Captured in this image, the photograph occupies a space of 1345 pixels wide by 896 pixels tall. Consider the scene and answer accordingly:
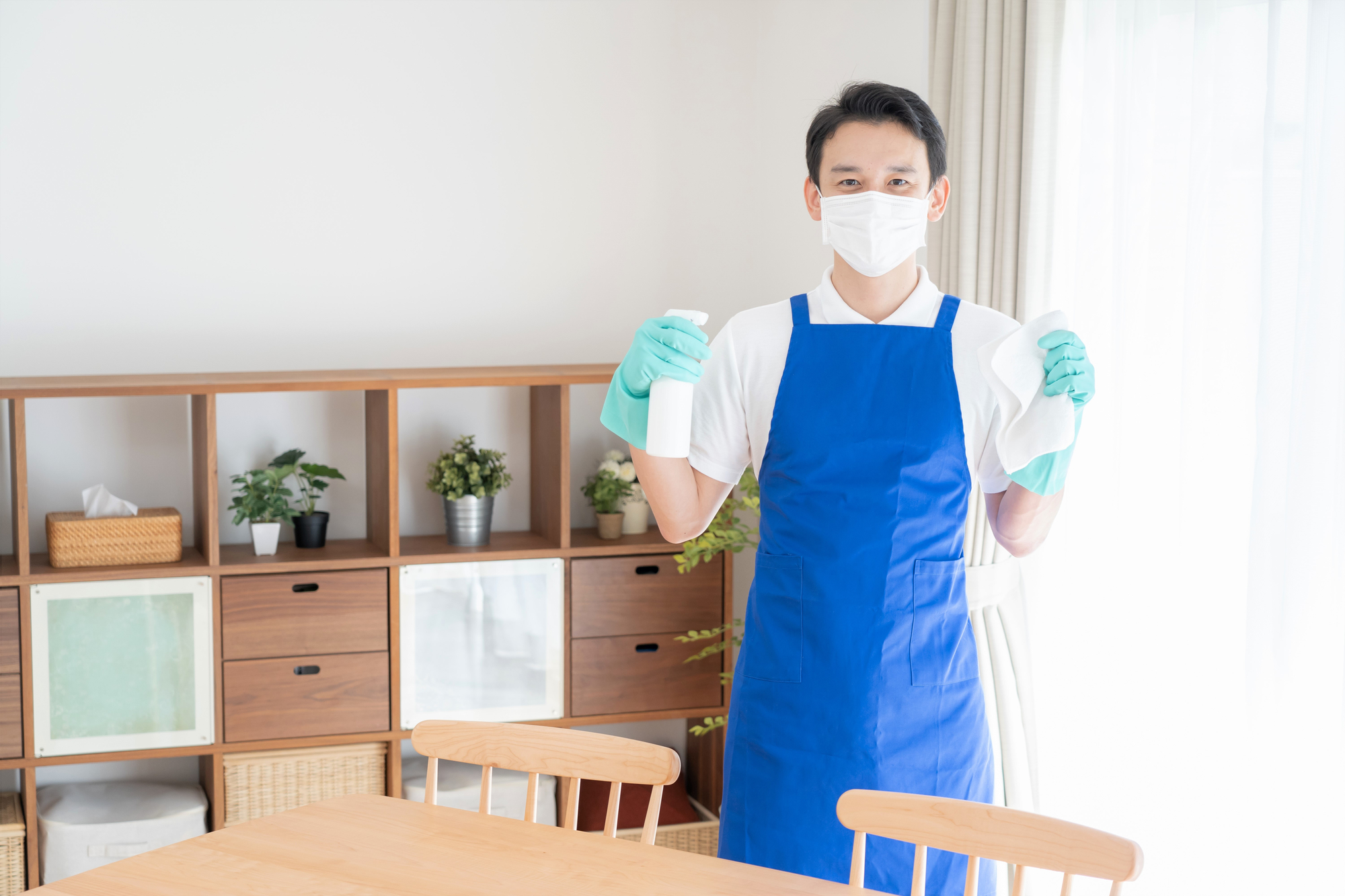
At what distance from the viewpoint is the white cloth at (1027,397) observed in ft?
4.74

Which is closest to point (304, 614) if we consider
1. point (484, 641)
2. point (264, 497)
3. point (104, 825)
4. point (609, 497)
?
point (264, 497)

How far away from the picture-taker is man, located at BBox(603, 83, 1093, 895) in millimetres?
1531

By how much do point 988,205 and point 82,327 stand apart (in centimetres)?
212

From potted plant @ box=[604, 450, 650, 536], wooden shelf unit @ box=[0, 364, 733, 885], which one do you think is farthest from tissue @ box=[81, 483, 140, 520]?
potted plant @ box=[604, 450, 650, 536]

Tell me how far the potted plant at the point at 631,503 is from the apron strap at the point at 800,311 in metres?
1.42

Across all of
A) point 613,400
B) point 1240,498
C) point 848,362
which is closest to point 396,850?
A: point 613,400

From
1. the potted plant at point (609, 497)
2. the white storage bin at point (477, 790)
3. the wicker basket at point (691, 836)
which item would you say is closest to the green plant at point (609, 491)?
the potted plant at point (609, 497)

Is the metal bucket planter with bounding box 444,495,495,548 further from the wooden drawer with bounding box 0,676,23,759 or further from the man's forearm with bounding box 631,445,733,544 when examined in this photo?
the man's forearm with bounding box 631,445,733,544

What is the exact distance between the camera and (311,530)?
2.84 metres

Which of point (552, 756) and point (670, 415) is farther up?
point (670, 415)

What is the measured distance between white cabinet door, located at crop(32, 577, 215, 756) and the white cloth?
1.89 m

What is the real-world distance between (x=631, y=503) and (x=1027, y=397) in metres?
1.73

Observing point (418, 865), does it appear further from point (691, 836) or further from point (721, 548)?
point (691, 836)

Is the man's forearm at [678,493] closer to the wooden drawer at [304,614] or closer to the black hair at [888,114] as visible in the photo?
the black hair at [888,114]
